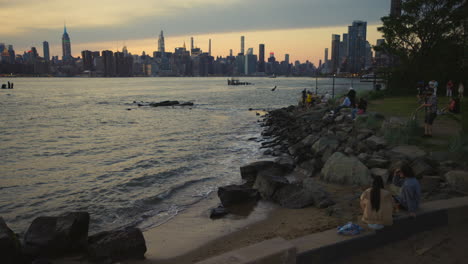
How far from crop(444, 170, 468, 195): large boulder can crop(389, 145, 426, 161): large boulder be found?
7.24ft

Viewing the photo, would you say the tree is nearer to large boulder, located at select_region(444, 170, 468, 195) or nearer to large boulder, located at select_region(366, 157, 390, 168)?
large boulder, located at select_region(366, 157, 390, 168)

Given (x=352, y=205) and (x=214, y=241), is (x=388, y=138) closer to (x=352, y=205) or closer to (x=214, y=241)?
(x=352, y=205)

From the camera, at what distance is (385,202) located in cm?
635

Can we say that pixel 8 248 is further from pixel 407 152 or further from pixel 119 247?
pixel 407 152

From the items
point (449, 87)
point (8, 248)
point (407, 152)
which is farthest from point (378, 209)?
point (449, 87)

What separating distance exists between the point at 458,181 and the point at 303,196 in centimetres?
393

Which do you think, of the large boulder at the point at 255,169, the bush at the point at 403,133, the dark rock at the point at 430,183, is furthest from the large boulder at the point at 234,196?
the bush at the point at 403,133

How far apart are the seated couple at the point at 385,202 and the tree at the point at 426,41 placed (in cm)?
3068

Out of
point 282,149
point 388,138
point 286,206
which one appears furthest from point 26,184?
point 388,138


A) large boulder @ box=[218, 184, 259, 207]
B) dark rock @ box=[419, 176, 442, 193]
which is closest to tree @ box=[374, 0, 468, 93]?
dark rock @ box=[419, 176, 442, 193]

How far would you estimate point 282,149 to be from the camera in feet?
62.7

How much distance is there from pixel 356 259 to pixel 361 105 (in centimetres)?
1753

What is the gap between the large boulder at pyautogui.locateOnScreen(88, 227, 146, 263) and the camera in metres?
7.32

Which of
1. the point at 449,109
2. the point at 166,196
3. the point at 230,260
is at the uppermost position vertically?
the point at 449,109
